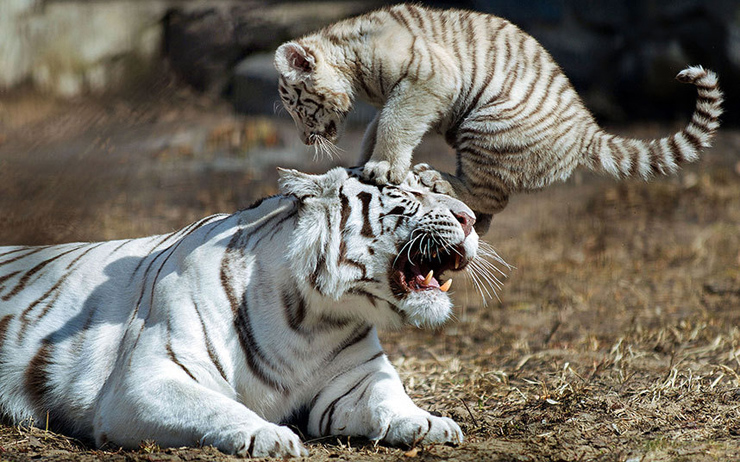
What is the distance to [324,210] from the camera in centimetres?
214

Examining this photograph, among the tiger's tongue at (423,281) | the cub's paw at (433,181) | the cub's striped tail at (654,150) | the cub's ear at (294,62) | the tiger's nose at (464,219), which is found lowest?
the tiger's tongue at (423,281)

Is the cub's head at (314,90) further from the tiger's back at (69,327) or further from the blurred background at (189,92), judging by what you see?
the blurred background at (189,92)

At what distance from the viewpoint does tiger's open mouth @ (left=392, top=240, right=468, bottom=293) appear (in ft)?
6.93

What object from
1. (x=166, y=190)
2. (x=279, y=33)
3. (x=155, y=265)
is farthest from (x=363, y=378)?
(x=279, y=33)

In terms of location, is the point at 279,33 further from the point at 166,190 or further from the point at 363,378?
the point at 363,378

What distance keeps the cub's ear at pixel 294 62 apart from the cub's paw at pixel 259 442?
1236 mm

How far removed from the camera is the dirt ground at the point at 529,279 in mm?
2125

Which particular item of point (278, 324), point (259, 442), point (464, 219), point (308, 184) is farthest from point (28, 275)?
point (464, 219)

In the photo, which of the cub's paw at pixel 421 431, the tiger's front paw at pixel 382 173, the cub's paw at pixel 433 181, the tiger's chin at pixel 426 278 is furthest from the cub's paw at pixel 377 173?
the cub's paw at pixel 421 431

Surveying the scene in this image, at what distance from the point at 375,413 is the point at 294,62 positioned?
3.95 ft

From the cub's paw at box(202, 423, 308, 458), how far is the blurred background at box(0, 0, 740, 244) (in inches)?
63.9

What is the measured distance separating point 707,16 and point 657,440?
5170mm

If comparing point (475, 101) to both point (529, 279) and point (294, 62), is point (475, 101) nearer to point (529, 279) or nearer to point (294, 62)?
point (294, 62)

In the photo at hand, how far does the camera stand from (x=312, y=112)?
2732mm
